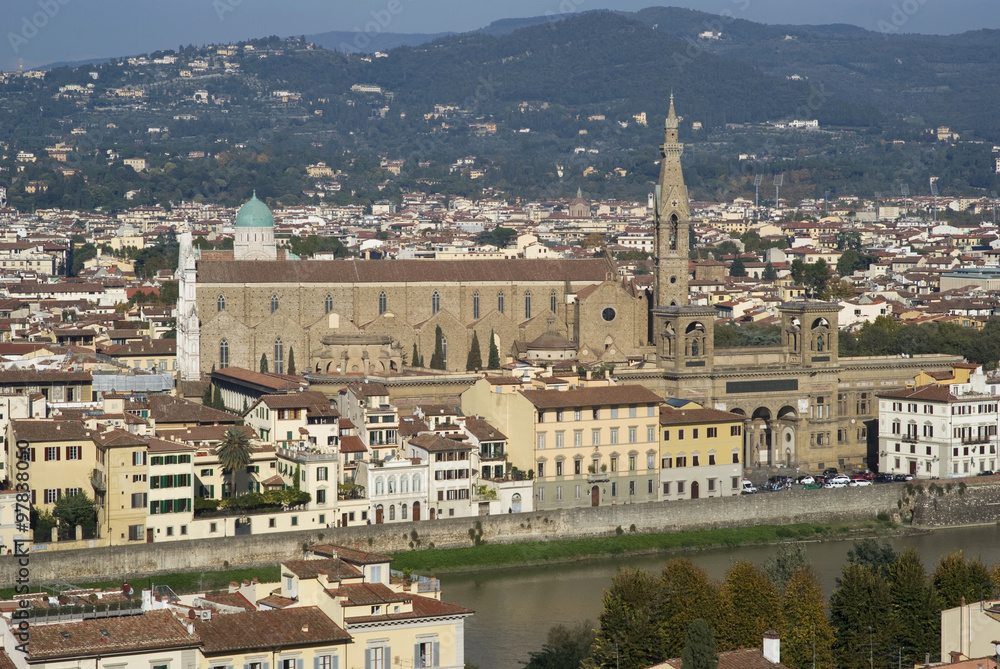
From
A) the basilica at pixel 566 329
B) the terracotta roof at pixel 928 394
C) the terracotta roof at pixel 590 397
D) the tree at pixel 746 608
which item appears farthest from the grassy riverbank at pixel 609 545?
the tree at pixel 746 608

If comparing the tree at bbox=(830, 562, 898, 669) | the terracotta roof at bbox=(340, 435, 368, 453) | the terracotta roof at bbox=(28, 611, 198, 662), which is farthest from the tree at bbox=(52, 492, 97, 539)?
the tree at bbox=(830, 562, 898, 669)

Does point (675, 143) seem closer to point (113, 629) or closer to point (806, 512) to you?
point (806, 512)

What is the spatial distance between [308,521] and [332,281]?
905 inches

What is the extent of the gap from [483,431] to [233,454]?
21.9 ft

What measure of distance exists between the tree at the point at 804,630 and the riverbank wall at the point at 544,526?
12.8m

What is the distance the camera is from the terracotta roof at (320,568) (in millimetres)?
25172

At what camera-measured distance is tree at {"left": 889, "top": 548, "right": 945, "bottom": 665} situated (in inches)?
1121

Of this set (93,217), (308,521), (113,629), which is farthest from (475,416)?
(93,217)

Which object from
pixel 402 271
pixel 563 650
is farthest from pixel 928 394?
pixel 563 650

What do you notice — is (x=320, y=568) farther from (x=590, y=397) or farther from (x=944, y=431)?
(x=944, y=431)

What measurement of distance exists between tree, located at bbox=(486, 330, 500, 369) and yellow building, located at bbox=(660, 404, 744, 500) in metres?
14.8

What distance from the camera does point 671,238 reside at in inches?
2469

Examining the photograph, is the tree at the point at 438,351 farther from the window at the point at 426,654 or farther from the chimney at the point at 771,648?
the chimney at the point at 771,648

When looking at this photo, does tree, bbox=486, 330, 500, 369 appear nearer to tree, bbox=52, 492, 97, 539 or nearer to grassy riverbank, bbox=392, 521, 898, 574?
grassy riverbank, bbox=392, 521, 898, 574
